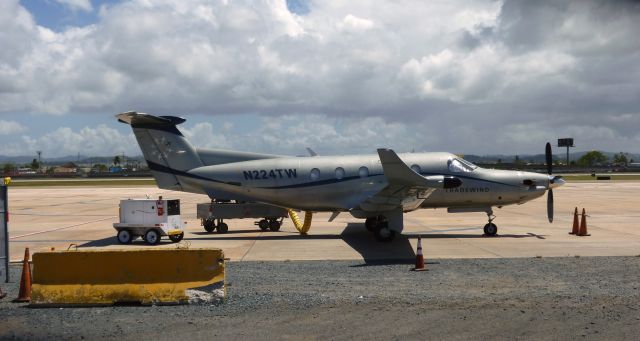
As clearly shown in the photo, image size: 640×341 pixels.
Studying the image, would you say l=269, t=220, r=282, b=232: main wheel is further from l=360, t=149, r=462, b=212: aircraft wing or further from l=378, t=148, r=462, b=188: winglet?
l=378, t=148, r=462, b=188: winglet

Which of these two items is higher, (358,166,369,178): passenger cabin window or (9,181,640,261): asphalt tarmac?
(358,166,369,178): passenger cabin window

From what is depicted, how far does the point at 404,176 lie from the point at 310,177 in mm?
4707

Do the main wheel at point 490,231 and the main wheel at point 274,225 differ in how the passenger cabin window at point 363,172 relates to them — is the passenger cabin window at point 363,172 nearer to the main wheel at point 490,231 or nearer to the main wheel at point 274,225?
the main wheel at point 274,225

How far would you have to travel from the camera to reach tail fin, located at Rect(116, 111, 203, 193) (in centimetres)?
2250

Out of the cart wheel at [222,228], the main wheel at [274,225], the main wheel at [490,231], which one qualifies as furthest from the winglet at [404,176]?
the cart wheel at [222,228]

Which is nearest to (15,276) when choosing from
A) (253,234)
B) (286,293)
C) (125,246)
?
(125,246)

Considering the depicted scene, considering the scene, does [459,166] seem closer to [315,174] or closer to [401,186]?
[401,186]

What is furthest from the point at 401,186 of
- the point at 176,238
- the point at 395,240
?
the point at 176,238

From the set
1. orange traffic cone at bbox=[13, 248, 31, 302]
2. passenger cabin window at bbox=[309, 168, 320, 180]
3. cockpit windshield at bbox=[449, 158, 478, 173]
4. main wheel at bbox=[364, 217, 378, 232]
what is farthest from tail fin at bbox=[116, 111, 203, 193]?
orange traffic cone at bbox=[13, 248, 31, 302]

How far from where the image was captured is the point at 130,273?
11.4 m

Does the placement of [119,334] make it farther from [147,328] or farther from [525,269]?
[525,269]

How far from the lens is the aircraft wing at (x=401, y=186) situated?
59.5ft

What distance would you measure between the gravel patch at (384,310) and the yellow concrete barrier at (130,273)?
40cm

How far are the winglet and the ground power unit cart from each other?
7.99 metres
